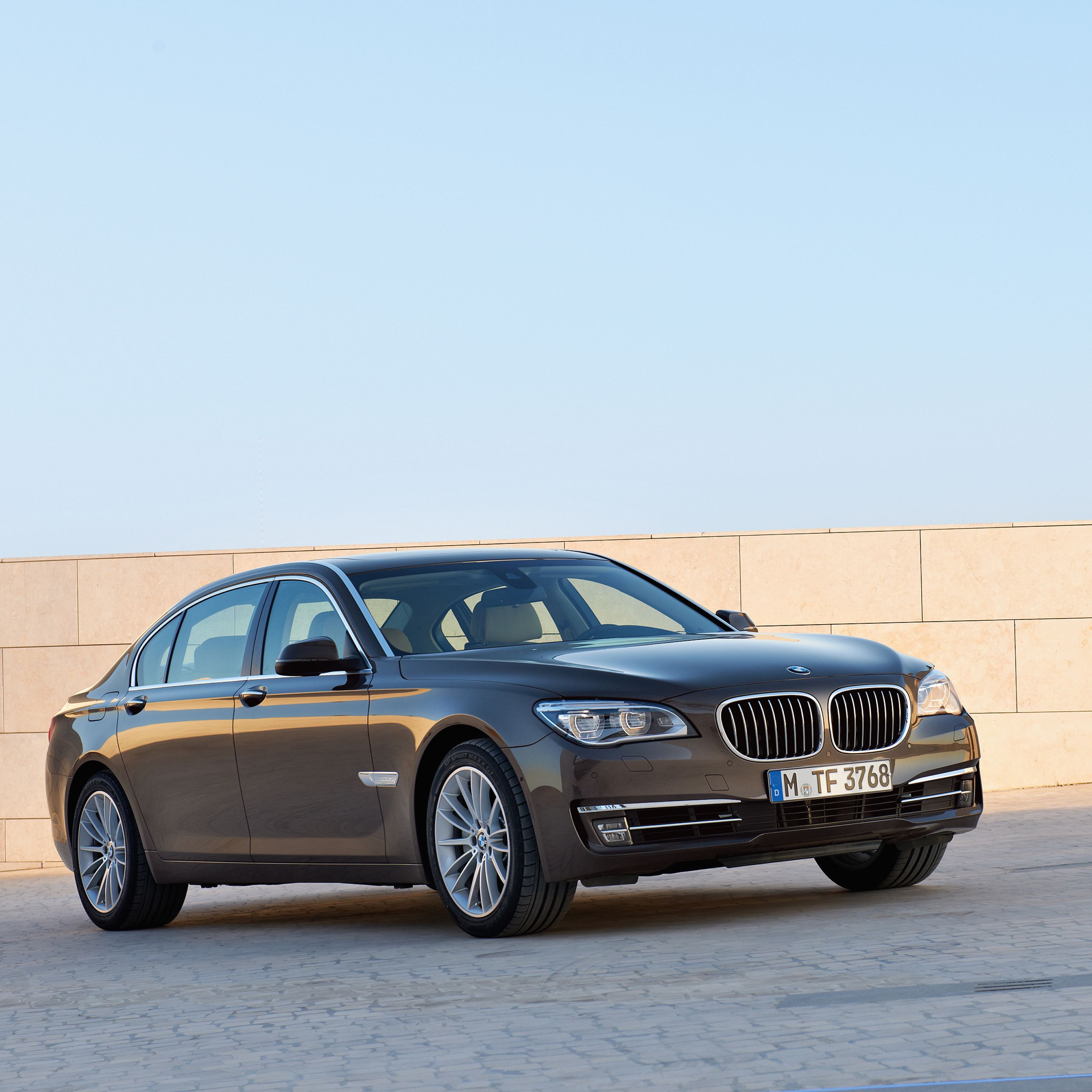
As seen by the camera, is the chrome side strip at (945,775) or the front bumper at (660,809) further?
the chrome side strip at (945,775)

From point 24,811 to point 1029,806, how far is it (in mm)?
9676

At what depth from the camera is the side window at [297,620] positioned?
8344 millimetres

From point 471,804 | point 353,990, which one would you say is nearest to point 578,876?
point 471,804

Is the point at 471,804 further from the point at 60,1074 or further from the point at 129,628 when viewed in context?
the point at 129,628

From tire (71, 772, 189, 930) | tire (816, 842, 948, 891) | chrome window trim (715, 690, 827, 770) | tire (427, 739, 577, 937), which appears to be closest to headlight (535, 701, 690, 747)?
chrome window trim (715, 690, 827, 770)

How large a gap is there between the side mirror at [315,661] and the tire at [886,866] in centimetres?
219

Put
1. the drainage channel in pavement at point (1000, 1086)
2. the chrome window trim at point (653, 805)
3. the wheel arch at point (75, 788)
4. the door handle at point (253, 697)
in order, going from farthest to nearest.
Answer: the wheel arch at point (75, 788) < the door handle at point (253, 697) < the chrome window trim at point (653, 805) < the drainage channel in pavement at point (1000, 1086)

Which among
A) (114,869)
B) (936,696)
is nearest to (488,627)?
(936,696)

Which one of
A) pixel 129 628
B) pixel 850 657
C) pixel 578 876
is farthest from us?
pixel 129 628

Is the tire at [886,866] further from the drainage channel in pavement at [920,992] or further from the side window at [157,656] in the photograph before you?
the side window at [157,656]

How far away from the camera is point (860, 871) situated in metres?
8.18

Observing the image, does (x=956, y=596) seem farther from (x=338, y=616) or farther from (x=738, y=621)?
(x=338, y=616)

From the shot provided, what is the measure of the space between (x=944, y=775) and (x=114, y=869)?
4.23m

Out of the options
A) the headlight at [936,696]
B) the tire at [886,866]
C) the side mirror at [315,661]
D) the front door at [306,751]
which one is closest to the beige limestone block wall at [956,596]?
the front door at [306,751]
